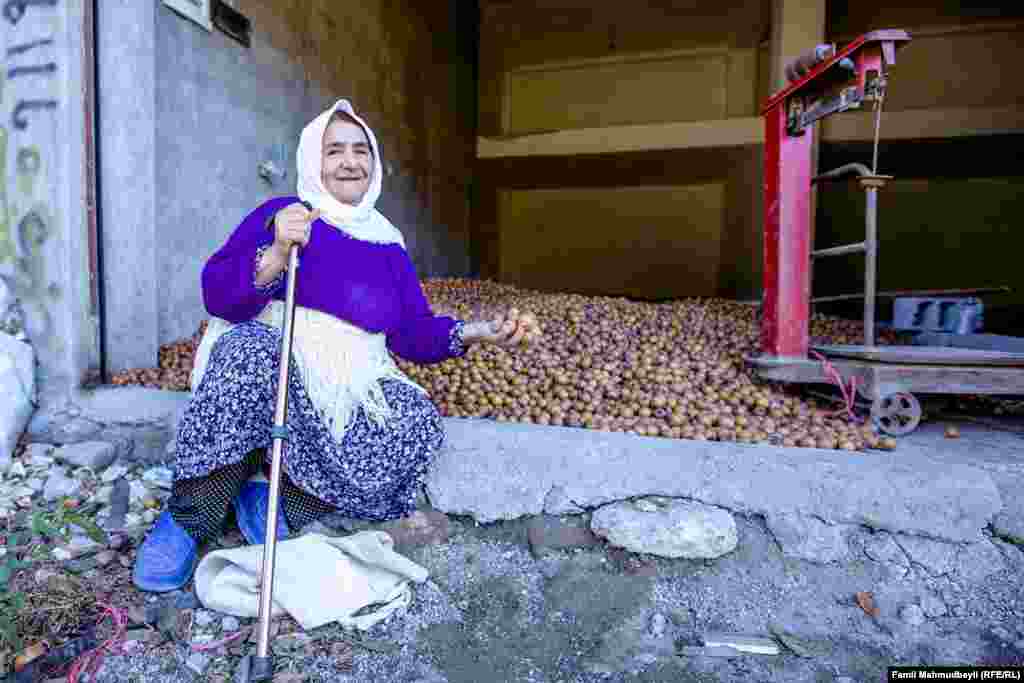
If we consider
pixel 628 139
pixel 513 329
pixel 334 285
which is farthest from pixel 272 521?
pixel 628 139

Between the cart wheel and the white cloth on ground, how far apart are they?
2.07 m

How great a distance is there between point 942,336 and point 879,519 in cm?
316

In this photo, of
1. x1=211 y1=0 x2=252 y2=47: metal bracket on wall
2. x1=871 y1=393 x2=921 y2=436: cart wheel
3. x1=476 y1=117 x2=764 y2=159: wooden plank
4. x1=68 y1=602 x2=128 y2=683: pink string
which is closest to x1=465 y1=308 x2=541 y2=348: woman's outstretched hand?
x1=68 y1=602 x2=128 y2=683: pink string

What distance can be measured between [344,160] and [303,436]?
3.15 feet

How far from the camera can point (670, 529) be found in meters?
2.05

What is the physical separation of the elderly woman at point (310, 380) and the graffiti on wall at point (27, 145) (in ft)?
4.78

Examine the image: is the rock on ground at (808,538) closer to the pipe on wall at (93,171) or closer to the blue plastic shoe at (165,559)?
the blue plastic shoe at (165,559)

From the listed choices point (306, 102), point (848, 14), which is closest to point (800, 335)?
point (306, 102)

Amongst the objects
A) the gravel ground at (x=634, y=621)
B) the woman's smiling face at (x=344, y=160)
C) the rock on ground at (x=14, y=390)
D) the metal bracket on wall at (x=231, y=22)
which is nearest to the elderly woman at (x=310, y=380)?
the woman's smiling face at (x=344, y=160)

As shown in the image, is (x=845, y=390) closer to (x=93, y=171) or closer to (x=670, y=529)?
(x=670, y=529)

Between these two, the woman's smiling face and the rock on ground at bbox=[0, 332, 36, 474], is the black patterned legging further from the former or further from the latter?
the rock on ground at bbox=[0, 332, 36, 474]

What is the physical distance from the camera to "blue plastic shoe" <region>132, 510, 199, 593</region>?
1.97 metres

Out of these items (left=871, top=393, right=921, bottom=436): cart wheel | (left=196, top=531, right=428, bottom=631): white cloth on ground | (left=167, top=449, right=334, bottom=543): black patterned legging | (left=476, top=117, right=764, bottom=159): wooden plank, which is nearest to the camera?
(left=196, top=531, right=428, bottom=631): white cloth on ground

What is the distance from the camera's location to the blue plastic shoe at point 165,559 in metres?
1.97
